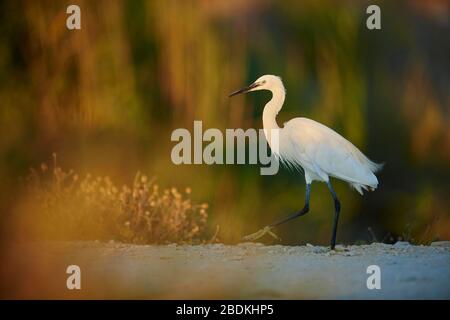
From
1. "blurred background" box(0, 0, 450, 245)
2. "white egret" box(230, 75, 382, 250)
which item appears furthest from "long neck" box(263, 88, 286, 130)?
"blurred background" box(0, 0, 450, 245)

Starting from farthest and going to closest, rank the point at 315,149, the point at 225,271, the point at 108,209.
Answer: the point at 108,209 < the point at 315,149 < the point at 225,271

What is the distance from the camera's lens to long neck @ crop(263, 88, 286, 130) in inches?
235

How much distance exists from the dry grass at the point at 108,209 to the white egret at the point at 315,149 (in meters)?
0.83

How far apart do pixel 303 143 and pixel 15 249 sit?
7.65 feet

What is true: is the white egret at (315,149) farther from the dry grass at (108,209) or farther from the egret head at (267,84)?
the dry grass at (108,209)

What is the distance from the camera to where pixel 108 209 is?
241 inches

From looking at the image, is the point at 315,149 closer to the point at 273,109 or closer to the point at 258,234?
the point at 273,109

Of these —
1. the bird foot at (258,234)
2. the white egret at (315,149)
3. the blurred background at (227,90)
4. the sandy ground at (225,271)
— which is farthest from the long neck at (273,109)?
the sandy ground at (225,271)

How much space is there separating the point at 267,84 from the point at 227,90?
1.21 feet

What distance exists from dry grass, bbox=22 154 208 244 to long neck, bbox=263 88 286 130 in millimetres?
824

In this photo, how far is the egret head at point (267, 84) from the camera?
19.7 feet

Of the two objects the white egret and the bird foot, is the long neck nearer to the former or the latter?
the white egret

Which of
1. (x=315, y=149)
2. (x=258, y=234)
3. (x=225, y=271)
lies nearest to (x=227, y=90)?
(x=315, y=149)

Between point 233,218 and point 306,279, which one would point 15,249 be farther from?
point 306,279
